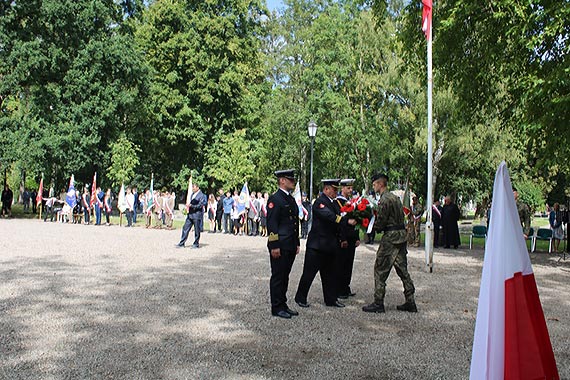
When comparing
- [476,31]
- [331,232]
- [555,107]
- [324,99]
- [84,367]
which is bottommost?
[84,367]

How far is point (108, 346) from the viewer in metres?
6.29

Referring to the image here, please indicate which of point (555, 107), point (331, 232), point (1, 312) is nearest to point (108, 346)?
point (1, 312)

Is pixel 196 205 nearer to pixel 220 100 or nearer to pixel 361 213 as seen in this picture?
pixel 361 213

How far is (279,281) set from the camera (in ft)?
26.6

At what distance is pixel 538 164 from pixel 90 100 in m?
28.8

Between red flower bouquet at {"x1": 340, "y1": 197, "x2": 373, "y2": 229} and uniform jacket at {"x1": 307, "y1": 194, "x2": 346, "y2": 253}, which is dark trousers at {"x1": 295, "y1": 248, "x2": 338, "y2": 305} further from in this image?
red flower bouquet at {"x1": 340, "y1": 197, "x2": 373, "y2": 229}

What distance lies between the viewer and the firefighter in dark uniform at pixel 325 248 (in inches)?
344

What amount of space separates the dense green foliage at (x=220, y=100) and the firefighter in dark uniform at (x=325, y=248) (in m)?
20.4

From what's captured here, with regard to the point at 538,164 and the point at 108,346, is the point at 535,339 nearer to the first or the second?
the point at 108,346

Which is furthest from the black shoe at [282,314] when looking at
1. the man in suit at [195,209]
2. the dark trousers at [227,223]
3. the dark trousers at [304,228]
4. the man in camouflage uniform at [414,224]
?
the dark trousers at [227,223]

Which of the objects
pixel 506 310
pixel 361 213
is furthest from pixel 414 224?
pixel 506 310

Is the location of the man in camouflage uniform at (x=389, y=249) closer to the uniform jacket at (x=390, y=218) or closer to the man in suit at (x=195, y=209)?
the uniform jacket at (x=390, y=218)

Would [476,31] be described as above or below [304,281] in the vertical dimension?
above

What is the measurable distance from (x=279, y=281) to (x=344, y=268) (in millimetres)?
1875
